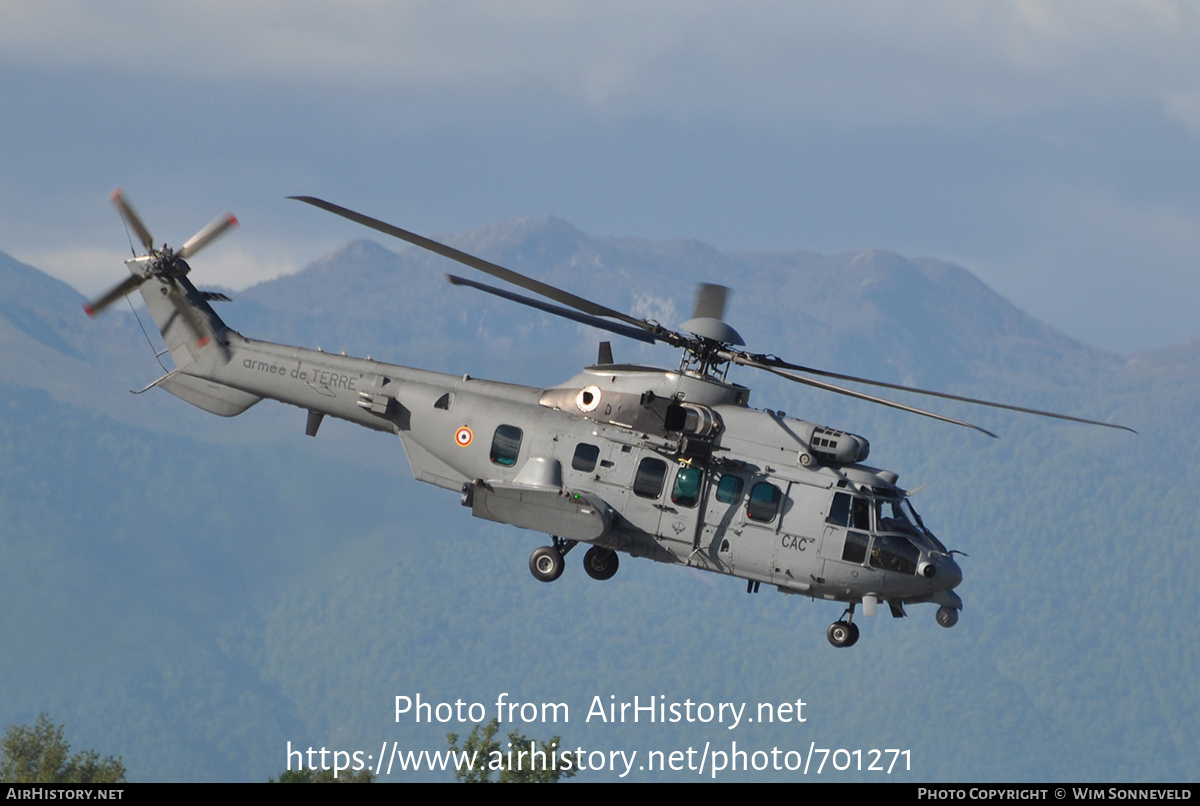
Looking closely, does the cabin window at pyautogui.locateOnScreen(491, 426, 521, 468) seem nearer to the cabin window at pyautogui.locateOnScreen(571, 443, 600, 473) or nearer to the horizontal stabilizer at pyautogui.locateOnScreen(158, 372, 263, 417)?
the cabin window at pyautogui.locateOnScreen(571, 443, 600, 473)

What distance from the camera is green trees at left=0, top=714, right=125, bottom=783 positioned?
62.2 meters

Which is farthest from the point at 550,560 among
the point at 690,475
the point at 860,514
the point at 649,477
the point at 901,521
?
the point at 901,521

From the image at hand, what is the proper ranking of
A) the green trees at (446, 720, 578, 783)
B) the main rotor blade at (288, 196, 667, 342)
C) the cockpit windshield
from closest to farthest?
the main rotor blade at (288, 196, 667, 342) < the cockpit windshield < the green trees at (446, 720, 578, 783)

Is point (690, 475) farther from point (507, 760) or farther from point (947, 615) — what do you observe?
point (507, 760)

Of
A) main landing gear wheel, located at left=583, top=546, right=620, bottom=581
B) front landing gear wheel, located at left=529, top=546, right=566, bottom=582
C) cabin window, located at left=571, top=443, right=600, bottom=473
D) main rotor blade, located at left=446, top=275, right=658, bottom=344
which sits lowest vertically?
front landing gear wheel, located at left=529, top=546, right=566, bottom=582

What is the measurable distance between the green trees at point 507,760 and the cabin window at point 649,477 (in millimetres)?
18977

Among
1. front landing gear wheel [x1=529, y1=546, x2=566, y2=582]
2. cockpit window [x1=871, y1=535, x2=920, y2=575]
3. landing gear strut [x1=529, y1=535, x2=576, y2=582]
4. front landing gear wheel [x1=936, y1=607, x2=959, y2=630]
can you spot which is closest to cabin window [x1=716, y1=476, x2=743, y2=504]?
cockpit window [x1=871, y1=535, x2=920, y2=575]

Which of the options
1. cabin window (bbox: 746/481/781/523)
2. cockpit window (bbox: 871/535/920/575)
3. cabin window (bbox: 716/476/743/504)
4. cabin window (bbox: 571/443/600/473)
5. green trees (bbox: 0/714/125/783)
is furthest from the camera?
green trees (bbox: 0/714/125/783)

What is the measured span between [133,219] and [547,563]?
14596mm

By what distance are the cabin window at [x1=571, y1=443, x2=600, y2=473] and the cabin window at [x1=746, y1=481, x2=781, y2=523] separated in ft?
12.1

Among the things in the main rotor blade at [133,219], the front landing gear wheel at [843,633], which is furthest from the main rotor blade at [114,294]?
the front landing gear wheel at [843,633]

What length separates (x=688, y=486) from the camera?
33.4 meters

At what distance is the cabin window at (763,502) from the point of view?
33.0m
